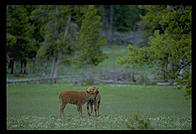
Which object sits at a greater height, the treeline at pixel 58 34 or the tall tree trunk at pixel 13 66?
the treeline at pixel 58 34

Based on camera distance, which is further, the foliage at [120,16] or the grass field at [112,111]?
the foliage at [120,16]

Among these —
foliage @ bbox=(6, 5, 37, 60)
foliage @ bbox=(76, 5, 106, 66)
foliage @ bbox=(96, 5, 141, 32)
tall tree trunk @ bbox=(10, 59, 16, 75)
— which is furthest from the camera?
foliage @ bbox=(96, 5, 141, 32)

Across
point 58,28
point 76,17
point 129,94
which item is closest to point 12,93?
point 129,94

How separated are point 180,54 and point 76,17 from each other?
24141mm

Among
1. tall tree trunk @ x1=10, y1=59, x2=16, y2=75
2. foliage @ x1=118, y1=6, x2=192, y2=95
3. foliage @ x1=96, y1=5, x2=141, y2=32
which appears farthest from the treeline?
foliage @ x1=96, y1=5, x2=141, y2=32

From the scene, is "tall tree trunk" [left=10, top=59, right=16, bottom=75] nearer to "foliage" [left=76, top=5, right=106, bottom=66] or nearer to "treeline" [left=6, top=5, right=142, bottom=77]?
"treeline" [left=6, top=5, right=142, bottom=77]

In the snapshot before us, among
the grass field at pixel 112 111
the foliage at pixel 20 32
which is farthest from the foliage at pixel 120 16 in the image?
the grass field at pixel 112 111

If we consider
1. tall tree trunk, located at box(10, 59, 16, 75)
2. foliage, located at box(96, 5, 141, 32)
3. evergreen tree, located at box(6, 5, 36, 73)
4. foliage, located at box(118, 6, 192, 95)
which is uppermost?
foliage, located at box(96, 5, 141, 32)

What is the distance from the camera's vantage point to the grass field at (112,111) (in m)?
11.5

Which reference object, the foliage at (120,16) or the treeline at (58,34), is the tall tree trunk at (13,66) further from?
the foliage at (120,16)

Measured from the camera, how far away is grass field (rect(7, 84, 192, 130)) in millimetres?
11531

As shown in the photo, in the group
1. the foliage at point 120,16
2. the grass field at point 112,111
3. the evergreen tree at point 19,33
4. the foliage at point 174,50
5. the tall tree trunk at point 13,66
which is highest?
the foliage at point 120,16

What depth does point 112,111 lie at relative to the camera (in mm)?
15336

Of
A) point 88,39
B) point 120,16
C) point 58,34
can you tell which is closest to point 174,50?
point 88,39
